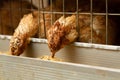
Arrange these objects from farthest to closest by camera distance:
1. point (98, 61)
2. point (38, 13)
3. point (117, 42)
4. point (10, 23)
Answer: point (10, 23) → point (38, 13) → point (117, 42) → point (98, 61)

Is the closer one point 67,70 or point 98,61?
point 67,70

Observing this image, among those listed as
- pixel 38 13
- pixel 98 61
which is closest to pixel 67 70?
pixel 98 61

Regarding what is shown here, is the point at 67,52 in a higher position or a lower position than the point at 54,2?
lower

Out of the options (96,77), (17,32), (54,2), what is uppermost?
(54,2)

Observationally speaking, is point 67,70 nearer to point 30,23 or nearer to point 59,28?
point 59,28

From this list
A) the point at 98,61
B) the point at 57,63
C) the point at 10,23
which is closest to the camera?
the point at 57,63

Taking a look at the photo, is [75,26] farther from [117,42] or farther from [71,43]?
[117,42]
